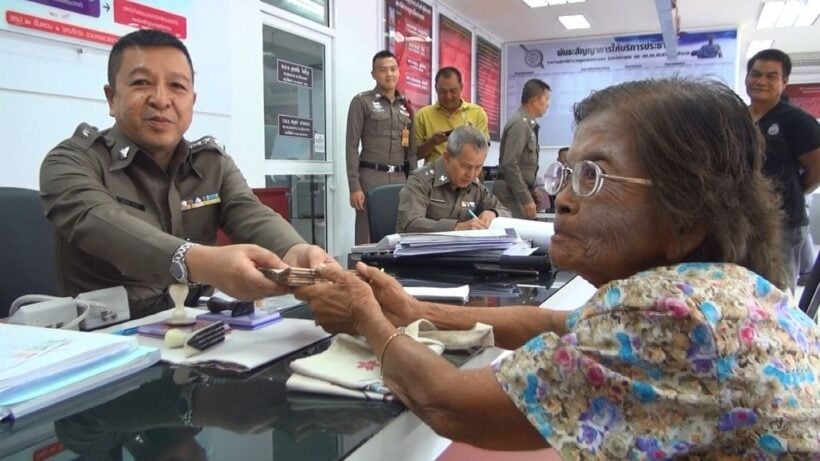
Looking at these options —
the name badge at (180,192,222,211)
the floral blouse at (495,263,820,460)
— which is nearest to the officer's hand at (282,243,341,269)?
the name badge at (180,192,222,211)

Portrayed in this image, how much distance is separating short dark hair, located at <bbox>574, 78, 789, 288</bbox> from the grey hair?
202cm

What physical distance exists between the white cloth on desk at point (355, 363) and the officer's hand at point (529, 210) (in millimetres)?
3634

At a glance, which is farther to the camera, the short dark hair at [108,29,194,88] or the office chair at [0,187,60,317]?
the office chair at [0,187,60,317]

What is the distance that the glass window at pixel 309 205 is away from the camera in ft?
15.7

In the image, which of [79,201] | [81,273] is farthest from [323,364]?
[81,273]

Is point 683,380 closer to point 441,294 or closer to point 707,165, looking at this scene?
point 707,165

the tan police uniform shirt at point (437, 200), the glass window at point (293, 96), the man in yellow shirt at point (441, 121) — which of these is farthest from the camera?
the man in yellow shirt at point (441, 121)

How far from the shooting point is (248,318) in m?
1.08

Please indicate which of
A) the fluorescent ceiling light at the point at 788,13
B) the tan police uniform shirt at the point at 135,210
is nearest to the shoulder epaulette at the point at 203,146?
the tan police uniform shirt at the point at 135,210

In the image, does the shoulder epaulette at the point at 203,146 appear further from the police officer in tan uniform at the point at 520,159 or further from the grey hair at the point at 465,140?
the police officer in tan uniform at the point at 520,159

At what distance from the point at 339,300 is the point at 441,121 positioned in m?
4.14

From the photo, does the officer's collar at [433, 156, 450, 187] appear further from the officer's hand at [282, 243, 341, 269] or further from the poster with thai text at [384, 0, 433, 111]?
the poster with thai text at [384, 0, 433, 111]

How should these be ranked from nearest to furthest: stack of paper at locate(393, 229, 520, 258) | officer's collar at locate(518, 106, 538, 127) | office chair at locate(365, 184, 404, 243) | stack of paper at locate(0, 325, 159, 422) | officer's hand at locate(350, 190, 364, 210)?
stack of paper at locate(0, 325, 159, 422) → stack of paper at locate(393, 229, 520, 258) → office chair at locate(365, 184, 404, 243) → officer's hand at locate(350, 190, 364, 210) → officer's collar at locate(518, 106, 538, 127)

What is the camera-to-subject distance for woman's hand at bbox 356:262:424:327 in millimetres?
1080
